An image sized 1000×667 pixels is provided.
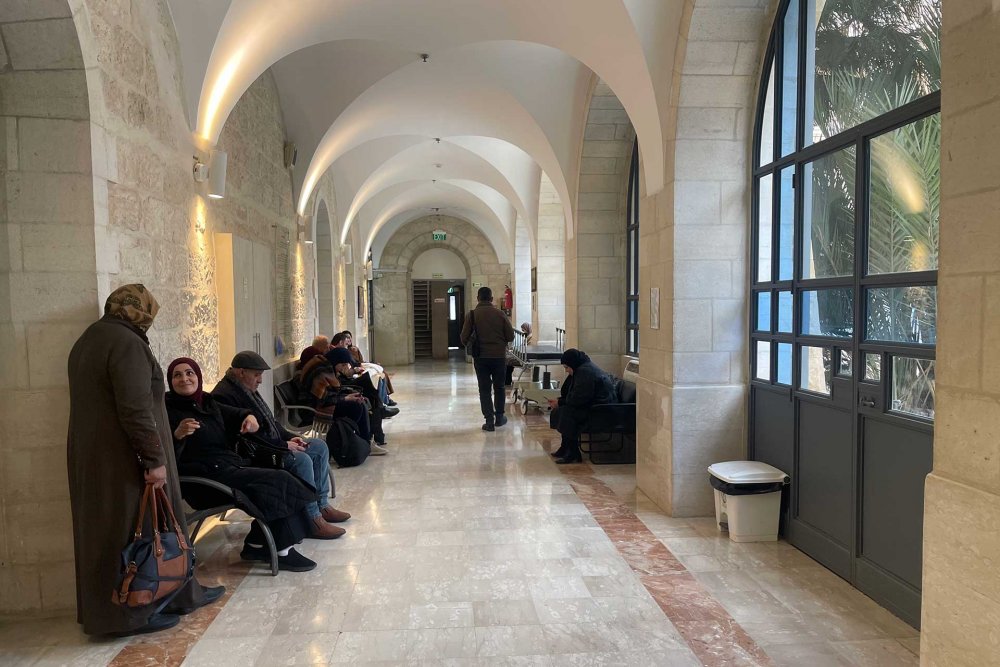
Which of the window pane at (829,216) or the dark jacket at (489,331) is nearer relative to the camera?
the window pane at (829,216)

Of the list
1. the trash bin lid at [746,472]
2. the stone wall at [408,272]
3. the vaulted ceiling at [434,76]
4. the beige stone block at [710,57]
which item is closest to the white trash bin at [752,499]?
the trash bin lid at [746,472]

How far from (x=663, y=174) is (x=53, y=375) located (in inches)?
137

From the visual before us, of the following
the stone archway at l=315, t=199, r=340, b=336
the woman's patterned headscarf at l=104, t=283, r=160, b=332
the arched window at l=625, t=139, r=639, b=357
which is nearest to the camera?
the woman's patterned headscarf at l=104, t=283, r=160, b=332

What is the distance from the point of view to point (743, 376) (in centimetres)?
406

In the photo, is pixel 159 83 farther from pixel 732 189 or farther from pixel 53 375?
pixel 732 189

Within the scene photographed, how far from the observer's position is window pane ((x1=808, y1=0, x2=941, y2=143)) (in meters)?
2.62

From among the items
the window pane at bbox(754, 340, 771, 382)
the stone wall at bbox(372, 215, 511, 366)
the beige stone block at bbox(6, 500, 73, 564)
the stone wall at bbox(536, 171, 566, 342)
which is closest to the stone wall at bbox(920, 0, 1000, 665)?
the window pane at bbox(754, 340, 771, 382)

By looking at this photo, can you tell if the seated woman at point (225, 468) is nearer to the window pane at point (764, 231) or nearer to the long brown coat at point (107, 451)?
the long brown coat at point (107, 451)

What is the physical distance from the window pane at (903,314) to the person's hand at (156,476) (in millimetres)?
3031

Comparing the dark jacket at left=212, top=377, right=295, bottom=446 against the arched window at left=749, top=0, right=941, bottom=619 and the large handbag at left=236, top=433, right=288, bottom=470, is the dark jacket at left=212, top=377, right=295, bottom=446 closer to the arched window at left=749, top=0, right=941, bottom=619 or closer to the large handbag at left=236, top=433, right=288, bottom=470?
the large handbag at left=236, top=433, right=288, bottom=470

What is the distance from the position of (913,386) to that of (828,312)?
70cm

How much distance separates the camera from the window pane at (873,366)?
9.37 ft

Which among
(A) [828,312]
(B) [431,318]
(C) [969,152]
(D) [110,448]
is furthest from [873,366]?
(B) [431,318]

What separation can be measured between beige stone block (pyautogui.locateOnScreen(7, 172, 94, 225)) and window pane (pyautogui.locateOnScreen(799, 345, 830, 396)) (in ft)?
11.5
